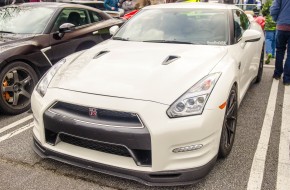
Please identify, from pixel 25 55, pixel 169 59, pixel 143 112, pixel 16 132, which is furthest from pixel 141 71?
pixel 25 55

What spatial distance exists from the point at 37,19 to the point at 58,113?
288 centimetres

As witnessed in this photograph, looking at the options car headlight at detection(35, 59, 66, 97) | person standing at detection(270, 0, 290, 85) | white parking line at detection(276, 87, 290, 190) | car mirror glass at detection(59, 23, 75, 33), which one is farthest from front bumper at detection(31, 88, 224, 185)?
person standing at detection(270, 0, 290, 85)

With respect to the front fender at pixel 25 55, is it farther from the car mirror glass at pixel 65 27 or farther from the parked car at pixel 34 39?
the car mirror glass at pixel 65 27

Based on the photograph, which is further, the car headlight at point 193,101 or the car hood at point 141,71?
the car hood at point 141,71

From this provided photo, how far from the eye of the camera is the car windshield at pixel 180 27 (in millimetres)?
3494

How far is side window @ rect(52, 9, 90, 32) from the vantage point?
16.3 feet

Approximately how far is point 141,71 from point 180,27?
1181mm

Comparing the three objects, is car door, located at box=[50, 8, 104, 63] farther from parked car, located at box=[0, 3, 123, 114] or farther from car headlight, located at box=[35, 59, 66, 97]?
car headlight, located at box=[35, 59, 66, 97]

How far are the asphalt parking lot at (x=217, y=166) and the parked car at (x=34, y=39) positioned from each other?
448mm

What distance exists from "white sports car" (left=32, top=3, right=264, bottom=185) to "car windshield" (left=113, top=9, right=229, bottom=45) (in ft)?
0.86

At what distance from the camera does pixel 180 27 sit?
3.65 m

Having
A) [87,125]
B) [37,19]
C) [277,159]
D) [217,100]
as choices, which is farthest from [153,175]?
[37,19]

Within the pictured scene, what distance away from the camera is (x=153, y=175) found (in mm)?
2307

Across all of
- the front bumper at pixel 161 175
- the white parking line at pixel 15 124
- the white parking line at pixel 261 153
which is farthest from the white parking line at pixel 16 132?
the white parking line at pixel 261 153
